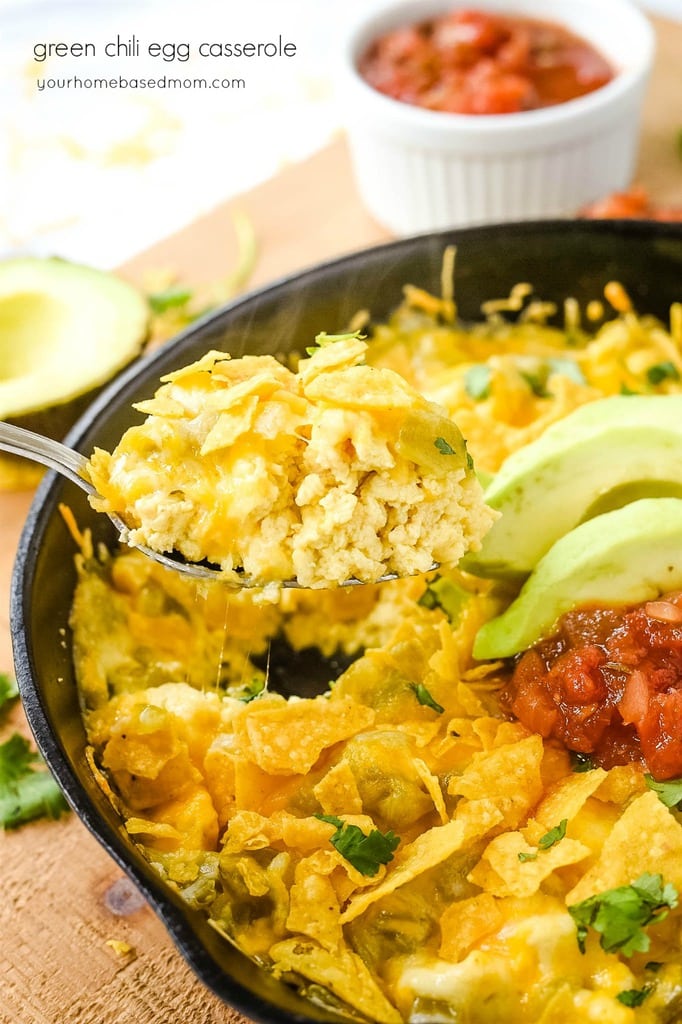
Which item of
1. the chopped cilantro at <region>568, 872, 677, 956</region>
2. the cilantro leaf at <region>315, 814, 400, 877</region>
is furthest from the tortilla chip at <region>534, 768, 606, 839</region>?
the cilantro leaf at <region>315, 814, 400, 877</region>

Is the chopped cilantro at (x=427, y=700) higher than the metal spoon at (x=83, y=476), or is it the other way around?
the metal spoon at (x=83, y=476)

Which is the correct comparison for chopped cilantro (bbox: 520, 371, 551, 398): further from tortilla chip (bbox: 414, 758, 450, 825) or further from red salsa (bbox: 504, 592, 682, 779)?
tortilla chip (bbox: 414, 758, 450, 825)

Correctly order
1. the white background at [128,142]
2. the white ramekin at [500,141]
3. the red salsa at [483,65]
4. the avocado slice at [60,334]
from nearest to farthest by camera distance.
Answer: the avocado slice at [60,334] → the white ramekin at [500,141] → the red salsa at [483,65] → the white background at [128,142]

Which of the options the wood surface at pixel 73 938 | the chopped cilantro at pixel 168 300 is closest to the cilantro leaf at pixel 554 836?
the wood surface at pixel 73 938

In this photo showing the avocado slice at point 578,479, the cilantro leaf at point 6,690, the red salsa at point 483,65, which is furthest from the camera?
the red salsa at point 483,65

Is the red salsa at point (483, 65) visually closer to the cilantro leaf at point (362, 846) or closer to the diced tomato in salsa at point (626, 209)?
the diced tomato in salsa at point (626, 209)

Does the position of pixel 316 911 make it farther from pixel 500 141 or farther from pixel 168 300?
pixel 500 141
